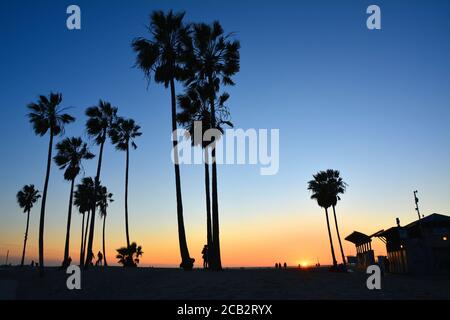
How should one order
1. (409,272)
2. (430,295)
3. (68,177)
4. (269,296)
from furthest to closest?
(68,177), (409,272), (430,295), (269,296)

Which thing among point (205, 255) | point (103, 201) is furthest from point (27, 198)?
point (205, 255)

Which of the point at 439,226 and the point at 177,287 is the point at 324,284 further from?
the point at 439,226

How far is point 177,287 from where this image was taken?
1714 centimetres

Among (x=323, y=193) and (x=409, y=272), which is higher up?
(x=323, y=193)

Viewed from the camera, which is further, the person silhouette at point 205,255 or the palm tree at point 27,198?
the palm tree at point 27,198

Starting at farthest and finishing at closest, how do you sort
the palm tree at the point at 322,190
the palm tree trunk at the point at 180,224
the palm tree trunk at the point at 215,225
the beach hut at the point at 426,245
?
1. the palm tree at the point at 322,190
2. the beach hut at the point at 426,245
3. the palm tree trunk at the point at 180,224
4. the palm tree trunk at the point at 215,225

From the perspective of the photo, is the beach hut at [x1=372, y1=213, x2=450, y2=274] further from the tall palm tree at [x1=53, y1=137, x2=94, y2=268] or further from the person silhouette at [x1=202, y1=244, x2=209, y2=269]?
the tall palm tree at [x1=53, y1=137, x2=94, y2=268]

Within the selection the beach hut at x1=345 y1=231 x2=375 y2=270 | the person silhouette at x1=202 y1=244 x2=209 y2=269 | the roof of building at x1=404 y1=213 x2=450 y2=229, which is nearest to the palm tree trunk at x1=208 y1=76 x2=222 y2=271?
the person silhouette at x1=202 y1=244 x2=209 y2=269

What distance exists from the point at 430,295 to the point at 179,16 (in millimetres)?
25023

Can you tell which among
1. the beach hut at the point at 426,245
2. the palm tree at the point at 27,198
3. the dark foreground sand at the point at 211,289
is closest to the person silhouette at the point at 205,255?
the dark foreground sand at the point at 211,289

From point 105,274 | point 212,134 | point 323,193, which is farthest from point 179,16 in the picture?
point 323,193

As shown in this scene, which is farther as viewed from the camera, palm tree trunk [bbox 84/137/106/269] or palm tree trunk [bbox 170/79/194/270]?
palm tree trunk [bbox 84/137/106/269]

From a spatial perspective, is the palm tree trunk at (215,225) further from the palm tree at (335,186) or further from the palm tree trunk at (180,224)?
the palm tree at (335,186)
